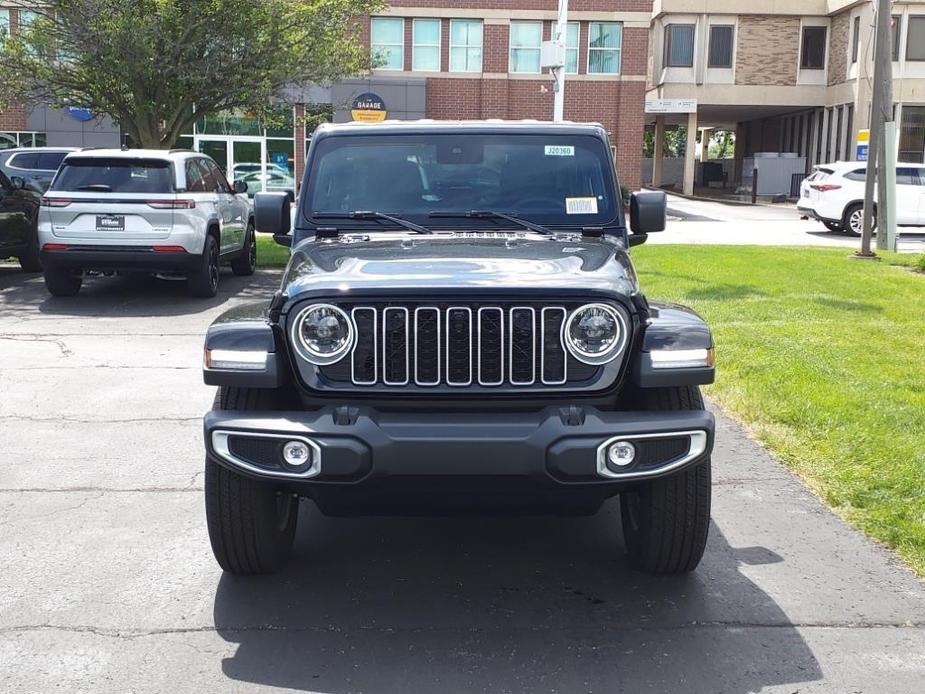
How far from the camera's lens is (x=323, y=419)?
12.3 feet

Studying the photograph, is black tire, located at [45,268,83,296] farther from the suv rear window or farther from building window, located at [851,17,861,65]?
building window, located at [851,17,861,65]

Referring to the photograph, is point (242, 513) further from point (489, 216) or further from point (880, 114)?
point (880, 114)

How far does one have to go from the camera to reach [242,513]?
4.18m

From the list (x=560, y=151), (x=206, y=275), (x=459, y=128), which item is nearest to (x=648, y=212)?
(x=560, y=151)

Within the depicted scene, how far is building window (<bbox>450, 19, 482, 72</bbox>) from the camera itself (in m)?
39.3

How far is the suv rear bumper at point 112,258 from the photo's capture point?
12.6 meters

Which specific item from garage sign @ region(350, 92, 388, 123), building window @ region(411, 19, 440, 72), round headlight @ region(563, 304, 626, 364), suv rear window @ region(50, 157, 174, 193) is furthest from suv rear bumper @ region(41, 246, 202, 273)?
building window @ region(411, 19, 440, 72)

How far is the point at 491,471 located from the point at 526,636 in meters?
0.67

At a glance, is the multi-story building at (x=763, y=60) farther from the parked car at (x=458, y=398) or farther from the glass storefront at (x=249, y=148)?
the parked car at (x=458, y=398)

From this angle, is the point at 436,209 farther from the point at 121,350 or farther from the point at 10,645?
the point at 121,350

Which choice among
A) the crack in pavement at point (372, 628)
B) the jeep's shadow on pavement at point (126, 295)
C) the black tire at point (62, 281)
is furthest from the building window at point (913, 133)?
the crack in pavement at point (372, 628)

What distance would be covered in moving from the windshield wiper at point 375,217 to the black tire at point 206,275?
7.99m

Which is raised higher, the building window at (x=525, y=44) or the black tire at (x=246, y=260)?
the building window at (x=525, y=44)

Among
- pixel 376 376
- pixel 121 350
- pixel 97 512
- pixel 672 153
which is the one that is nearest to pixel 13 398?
pixel 121 350
